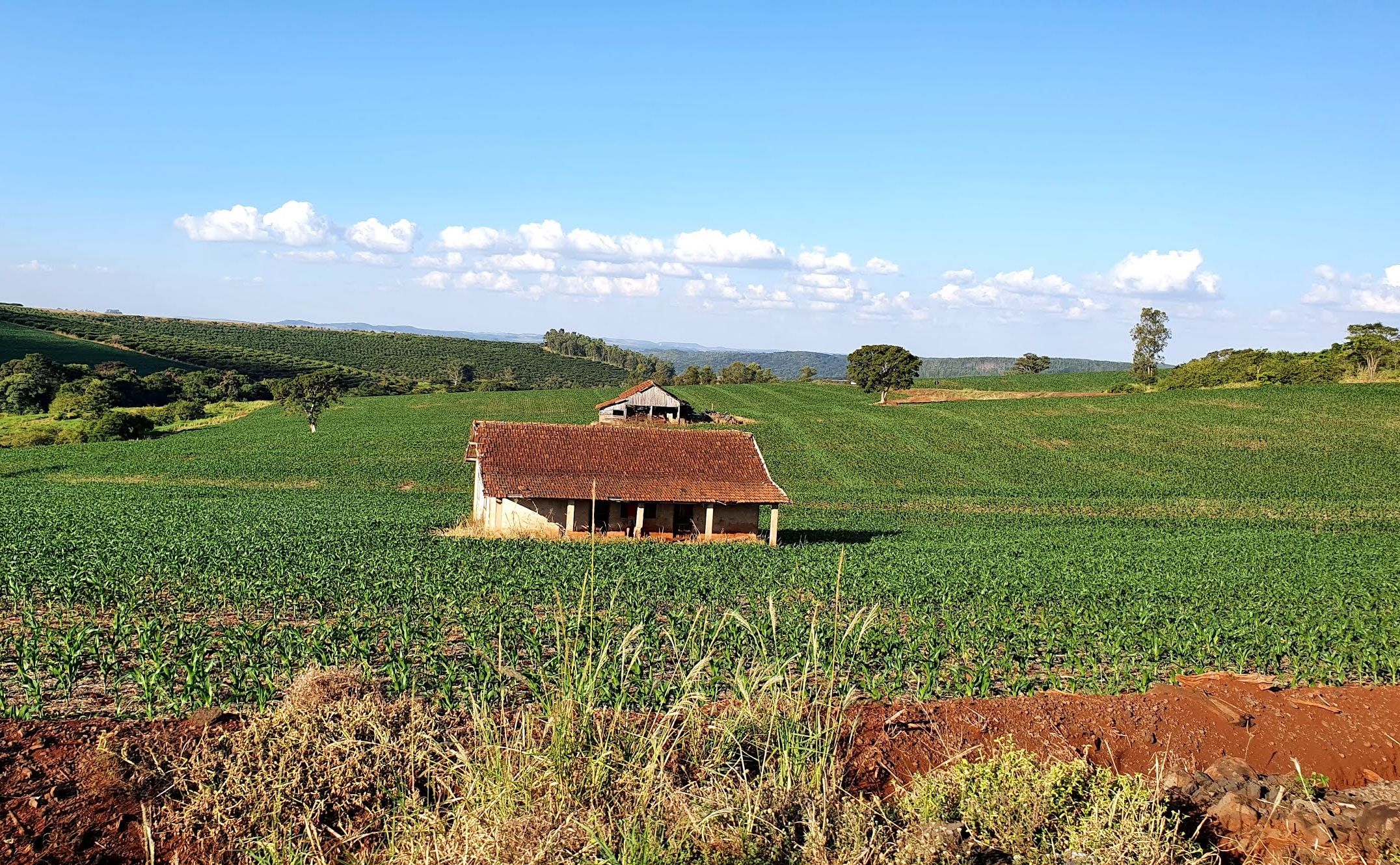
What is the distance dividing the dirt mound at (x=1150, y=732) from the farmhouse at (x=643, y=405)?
203 ft

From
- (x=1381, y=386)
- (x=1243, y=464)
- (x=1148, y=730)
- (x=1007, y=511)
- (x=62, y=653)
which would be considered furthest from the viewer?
(x=1381, y=386)

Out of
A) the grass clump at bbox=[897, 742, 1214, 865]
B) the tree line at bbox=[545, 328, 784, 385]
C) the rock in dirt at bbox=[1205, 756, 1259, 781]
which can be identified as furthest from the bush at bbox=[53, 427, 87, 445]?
the rock in dirt at bbox=[1205, 756, 1259, 781]

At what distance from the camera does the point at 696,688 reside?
36.4 feet

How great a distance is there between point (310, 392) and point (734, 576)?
187 feet

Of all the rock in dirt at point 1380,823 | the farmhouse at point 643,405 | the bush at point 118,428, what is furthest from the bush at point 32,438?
the rock in dirt at point 1380,823

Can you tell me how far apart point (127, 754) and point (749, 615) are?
12.6 m

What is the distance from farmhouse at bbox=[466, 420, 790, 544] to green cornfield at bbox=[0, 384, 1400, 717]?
6.77ft

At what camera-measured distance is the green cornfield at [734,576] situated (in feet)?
42.3

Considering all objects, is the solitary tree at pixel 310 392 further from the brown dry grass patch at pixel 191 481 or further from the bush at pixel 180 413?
the brown dry grass patch at pixel 191 481

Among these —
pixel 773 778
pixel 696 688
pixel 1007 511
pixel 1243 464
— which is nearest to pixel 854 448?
pixel 1007 511

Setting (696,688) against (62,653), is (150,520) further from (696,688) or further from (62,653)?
(696,688)

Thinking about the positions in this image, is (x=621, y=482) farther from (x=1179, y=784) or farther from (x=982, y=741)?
(x=1179, y=784)

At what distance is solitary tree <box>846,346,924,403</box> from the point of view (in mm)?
90750

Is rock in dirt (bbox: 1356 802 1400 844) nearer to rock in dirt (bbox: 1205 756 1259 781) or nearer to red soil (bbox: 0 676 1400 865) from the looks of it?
rock in dirt (bbox: 1205 756 1259 781)
